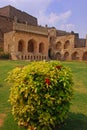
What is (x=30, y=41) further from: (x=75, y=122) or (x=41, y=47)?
(x=75, y=122)

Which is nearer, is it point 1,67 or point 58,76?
point 58,76

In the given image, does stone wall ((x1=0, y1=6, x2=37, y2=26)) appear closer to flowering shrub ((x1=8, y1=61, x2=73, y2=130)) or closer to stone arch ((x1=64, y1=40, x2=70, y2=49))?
stone arch ((x1=64, y1=40, x2=70, y2=49))

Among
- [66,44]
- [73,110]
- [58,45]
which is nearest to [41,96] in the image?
[73,110]

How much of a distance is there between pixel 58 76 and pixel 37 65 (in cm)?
84

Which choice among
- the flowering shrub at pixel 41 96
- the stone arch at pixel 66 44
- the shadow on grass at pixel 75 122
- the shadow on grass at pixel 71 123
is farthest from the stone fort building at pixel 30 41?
the flowering shrub at pixel 41 96

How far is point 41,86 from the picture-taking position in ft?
31.5

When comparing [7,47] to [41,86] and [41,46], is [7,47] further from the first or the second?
[41,86]

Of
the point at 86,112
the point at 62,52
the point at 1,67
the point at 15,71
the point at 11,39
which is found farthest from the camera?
the point at 62,52

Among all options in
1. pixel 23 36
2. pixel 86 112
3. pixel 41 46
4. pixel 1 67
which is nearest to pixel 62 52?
pixel 41 46

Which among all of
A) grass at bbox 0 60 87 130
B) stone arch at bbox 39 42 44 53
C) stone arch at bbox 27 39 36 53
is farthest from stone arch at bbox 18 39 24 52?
grass at bbox 0 60 87 130

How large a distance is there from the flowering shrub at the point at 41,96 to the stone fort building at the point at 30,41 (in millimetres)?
26544

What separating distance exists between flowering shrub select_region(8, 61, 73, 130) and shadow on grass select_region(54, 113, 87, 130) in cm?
92

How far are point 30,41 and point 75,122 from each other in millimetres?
30243

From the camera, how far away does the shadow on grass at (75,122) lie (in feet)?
35.5
